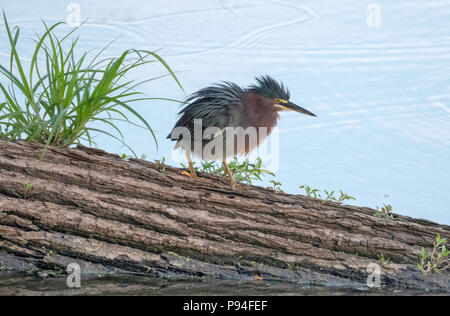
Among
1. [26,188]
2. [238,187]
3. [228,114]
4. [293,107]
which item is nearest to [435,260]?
[238,187]

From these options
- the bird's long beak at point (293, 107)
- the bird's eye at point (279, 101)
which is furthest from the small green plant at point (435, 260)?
the bird's eye at point (279, 101)

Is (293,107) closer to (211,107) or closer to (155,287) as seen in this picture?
(211,107)

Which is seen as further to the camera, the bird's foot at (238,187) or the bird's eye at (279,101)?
the bird's eye at (279,101)

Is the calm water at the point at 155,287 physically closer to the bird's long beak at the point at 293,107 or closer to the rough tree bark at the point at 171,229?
the rough tree bark at the point at 171,229

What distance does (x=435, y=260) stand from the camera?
172 inches

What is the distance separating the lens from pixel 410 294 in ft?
12.8

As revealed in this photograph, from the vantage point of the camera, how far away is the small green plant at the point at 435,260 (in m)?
4.25

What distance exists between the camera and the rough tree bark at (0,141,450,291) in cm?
395

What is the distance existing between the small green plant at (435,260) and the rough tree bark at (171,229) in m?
0.06

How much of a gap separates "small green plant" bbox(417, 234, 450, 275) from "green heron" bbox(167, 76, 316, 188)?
178 centimetres
